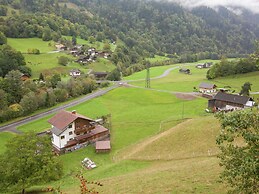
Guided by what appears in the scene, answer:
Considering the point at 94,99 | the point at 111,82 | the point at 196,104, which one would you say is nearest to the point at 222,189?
the point at 196,104

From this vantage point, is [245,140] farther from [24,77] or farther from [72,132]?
[24,77]

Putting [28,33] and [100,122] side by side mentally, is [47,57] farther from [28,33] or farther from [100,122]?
[100,122]

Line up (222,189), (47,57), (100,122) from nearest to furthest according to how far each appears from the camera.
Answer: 1. (222,189)
2. (100,122)
3. (47,57)

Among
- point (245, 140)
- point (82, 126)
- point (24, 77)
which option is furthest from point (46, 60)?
point (245, 140)

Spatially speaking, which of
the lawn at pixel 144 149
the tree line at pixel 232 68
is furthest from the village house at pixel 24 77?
the tree line at pixel 232 68

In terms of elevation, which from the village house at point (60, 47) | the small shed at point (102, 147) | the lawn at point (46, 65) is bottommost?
A: the small shed at point (102, 147)

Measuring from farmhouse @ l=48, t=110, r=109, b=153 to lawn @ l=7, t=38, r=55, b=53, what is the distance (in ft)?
294

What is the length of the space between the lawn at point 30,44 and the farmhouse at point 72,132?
3533 inches

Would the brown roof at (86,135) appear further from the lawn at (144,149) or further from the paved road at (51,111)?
the paved road at (51,111)

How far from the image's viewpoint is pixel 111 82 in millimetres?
116500

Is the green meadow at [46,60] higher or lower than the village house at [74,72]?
higher

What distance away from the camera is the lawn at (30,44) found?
139750mm

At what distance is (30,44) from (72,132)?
4136 inches

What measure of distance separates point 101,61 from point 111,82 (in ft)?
125
